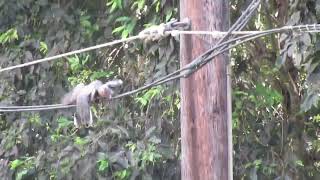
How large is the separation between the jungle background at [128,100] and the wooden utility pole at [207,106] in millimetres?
987

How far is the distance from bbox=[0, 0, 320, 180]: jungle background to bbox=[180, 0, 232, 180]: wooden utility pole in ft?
3.24

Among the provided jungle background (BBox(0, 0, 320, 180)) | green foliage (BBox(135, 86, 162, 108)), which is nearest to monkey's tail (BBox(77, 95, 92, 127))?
jungle background (BBox(0, 0, 320, 180))

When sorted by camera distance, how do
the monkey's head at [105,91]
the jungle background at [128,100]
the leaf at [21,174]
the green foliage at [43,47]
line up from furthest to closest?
the green foliage at [43,47] < the leaf at [21,174] < the jungle background at [128,100] < the monkey's head at [105,91]

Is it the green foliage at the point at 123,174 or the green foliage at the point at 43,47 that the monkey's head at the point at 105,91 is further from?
the green foliage at the point at 43,47

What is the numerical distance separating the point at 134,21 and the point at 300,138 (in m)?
1.17

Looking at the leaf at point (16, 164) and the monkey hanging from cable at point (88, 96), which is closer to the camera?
the monkey hanging from cable at point (88, 96)

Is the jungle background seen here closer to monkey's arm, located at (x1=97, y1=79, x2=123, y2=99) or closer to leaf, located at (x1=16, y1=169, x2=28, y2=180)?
leaf, located at (x1=16, y1=169, x2=28, y2=180)

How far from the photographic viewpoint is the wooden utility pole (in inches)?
96.9

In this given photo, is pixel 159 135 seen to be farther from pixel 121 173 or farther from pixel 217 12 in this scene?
pixel 217 12

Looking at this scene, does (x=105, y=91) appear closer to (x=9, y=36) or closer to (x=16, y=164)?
(x=16, y=164)

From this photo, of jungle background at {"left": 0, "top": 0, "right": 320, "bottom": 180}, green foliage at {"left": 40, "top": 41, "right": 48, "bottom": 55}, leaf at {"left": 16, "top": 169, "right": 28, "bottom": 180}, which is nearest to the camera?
jungle background at {"left": 0, "top": 0, "right": 320, "bottom": 180}

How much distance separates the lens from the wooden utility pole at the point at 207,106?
96.9 inches

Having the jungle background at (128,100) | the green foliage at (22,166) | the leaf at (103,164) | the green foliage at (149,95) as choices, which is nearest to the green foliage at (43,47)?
the jungle background at (128,100)

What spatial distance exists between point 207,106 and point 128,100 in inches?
74.6
